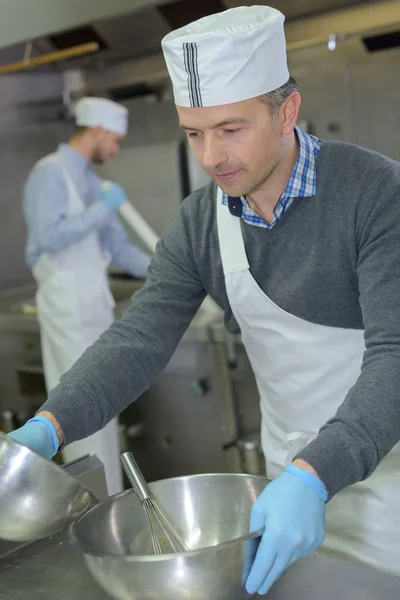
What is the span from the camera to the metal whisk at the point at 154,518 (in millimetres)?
1009

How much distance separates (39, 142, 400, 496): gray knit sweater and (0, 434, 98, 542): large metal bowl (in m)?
0.20

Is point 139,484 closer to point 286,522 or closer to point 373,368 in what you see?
point 286,522

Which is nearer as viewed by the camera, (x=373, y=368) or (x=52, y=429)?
(x=373, y=368)

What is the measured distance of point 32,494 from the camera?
996 millimetres

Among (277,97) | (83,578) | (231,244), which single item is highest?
(277,97)

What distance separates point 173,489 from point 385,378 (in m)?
0.32

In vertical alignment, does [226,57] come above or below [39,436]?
above

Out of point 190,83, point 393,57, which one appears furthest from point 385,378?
point 393,57

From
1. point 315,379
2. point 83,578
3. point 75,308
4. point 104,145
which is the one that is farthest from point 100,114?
point 83,578

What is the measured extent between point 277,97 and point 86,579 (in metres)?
0.78

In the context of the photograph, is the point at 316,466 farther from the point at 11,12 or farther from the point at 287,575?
the point at 11,12

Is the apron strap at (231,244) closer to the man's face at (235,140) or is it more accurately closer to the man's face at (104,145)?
the man's face at (235,140)

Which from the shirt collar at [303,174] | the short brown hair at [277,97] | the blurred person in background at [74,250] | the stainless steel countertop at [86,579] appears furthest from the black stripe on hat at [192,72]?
the blurred person in background at [74,250]

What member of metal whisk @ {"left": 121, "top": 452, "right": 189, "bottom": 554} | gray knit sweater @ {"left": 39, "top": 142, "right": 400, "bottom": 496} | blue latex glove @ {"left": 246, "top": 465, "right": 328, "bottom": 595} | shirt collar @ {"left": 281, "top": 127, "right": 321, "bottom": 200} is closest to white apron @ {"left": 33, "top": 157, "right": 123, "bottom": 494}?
gray knit sweater @ {"left": 39, "top": 142, "right": 400, "bottom": 496}
